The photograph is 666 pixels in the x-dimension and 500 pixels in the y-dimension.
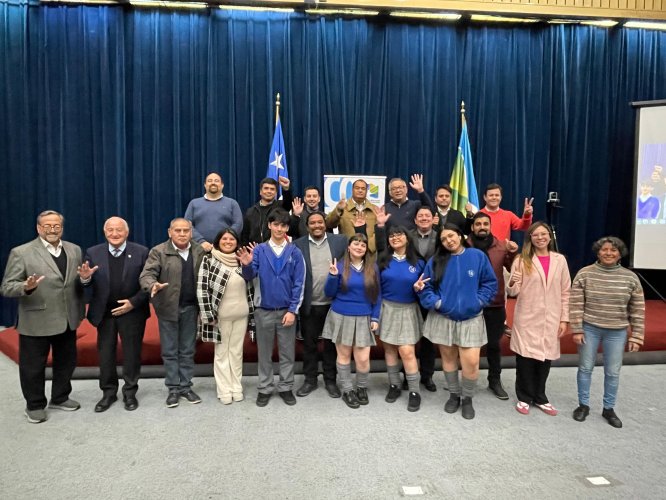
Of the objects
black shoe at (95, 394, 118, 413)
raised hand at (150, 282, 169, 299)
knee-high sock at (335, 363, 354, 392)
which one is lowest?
black shoe at (95, 394, 118, 413)

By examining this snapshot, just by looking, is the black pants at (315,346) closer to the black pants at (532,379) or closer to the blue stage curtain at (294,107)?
the black pants at (532,379)

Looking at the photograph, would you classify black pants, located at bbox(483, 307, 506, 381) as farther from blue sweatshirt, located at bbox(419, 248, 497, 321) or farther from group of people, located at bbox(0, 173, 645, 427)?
blue sweatshirt, located at bbox(419, 248, 497, 321)

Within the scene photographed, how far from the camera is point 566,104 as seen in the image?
5.82 metres

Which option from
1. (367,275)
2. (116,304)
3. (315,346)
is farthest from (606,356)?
(116,304)

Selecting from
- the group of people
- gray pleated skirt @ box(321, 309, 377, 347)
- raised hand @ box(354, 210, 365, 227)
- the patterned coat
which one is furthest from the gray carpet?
raised hand @ box(354, 210, 365, 227)

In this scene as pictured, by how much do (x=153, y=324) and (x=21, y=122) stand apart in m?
3.17

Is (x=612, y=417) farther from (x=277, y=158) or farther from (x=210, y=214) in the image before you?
(x=277, y=158)

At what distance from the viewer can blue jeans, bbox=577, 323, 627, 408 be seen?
2830mm

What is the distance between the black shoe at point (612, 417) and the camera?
9.19 feet

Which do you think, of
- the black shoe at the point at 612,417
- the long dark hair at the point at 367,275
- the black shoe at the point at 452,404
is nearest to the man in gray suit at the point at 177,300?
the long dark hair at the point at 367,275

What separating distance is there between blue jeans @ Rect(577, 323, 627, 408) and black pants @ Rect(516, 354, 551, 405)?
0.76ft

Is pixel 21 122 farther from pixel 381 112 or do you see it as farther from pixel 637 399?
pixel 637 399

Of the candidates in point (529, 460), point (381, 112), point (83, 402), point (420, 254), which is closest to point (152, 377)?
point (83, 402)

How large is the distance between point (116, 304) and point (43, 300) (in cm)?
43
